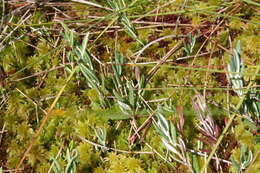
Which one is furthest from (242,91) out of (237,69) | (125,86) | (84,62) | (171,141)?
(84,62)

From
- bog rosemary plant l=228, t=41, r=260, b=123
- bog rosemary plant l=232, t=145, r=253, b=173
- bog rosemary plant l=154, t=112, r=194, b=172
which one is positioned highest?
bog rosemary plant l=228, t=41, r=260, b=123

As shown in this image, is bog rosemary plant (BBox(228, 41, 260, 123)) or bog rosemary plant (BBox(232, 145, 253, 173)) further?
bog rosemary plant (BBox(228, 41, 260, 123))

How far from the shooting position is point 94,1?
2566mm

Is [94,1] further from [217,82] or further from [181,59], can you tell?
[217,82]

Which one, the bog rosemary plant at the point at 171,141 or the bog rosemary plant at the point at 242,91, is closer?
the bog rosemary plant at the point at 171,141

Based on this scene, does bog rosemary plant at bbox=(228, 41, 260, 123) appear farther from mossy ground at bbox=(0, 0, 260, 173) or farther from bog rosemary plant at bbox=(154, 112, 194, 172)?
bog rosemary plant at bbox=(154, 112, 194, 172)

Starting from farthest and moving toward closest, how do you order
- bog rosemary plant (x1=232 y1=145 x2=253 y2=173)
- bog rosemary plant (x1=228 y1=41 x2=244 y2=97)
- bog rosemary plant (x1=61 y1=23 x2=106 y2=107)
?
1. bog rosemary plant (x1=61 y1=23 x2=106 y2=107)
2. bog rosemary plant (x1=228 y1=41 x2=244 y2=97)
3. bog rosemary plant (x1=232 y1=145 x2=253 y2=173)

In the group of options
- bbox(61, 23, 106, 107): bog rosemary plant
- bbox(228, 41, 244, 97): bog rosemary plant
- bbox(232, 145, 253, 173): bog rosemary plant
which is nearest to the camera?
bbox(232, 145, 253, 173): bog rosemary plant

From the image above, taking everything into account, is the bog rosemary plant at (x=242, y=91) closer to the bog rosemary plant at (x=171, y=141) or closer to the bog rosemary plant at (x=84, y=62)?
the bog rosemary plant at (x=171, y=141)

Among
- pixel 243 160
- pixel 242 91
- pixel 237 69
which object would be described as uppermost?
pixel 237 69

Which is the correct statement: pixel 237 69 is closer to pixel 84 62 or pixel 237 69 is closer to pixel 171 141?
pixel 171 141

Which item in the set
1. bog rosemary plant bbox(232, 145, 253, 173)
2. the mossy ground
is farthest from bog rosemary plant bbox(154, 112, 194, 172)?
bog rosemary plant bbox(232, 145, 253, 173)

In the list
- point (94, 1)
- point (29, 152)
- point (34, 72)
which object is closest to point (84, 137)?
point (29, 152)

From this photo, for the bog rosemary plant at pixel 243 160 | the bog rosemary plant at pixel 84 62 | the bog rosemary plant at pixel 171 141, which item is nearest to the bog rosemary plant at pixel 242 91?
the bog rosemary plant at pixel 243 160
